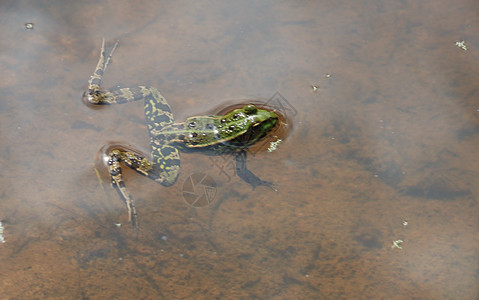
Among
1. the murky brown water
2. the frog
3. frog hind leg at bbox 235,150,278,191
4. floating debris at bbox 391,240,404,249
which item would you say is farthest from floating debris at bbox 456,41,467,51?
frog hind leg at bbox 235,150,278,191

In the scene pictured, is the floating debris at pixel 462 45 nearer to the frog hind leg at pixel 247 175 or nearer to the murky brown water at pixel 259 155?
the murky brown water at pixel 259 155

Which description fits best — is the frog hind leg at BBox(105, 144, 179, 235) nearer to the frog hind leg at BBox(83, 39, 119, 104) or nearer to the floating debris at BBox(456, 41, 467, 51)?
the frog hind leg at BBox(83, 39, 119, 104)

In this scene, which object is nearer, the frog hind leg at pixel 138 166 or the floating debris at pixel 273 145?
the frog hind leg at pixel 138 166

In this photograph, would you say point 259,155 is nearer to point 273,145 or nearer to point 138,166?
point 273,145

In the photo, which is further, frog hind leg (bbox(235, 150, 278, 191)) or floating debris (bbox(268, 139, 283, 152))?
floating debris (bbox(268, 139, 283, 152))

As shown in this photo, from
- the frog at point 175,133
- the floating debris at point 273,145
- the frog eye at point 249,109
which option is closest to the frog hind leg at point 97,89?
the frog at point 175,133

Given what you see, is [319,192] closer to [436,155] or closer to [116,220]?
[436,155]

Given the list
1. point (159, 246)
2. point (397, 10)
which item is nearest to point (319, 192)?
point (159, 246)
